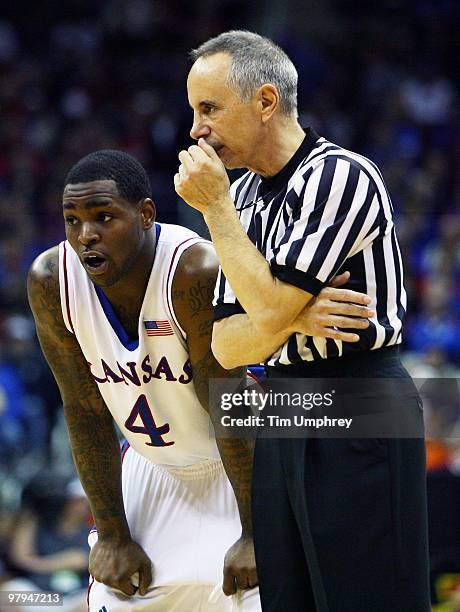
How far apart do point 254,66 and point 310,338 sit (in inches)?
35.9

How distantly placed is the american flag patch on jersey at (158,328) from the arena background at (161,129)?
3129mm

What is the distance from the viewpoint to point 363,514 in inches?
126

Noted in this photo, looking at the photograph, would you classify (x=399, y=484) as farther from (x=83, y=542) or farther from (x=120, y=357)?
(x=83, y=542)

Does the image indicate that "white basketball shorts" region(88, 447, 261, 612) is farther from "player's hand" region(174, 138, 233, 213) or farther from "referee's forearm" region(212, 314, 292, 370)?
"player's hand" region(174, 138, 233, 213)

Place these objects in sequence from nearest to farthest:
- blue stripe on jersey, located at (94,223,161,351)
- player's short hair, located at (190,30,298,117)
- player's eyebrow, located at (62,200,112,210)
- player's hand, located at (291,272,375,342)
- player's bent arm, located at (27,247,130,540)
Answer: player's hand, located at (291,272,375,342) → player's short hair, located at (190,30,298,117) → player's eyebrow, located at (62,200,112,210) → blue stripe on jersey, located at (94,223,161,351) → player's bent arm, located at (27,247,130,540)

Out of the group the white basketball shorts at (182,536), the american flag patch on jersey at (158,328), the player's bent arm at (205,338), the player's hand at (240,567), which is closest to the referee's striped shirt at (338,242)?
the player's bent arm at (205,338)

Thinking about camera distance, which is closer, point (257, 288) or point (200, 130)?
point (257, 288)

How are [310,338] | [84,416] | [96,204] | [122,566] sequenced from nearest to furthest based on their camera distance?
1. [310,338]
2. [96,204]
3. [122,566]
4. [84,416]

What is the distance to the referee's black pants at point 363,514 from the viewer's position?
3.21 metres

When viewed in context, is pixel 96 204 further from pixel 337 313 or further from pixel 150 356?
pixel 337 313

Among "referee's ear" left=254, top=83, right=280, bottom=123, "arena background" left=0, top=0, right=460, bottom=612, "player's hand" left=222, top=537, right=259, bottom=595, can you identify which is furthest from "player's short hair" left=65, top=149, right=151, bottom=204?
"arena background" left=0, top=0, right=460, bottom=612

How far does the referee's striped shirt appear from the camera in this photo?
10.5 ft

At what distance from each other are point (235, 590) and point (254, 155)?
1.60 meters

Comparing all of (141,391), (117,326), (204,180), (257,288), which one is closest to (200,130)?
(204,180)
